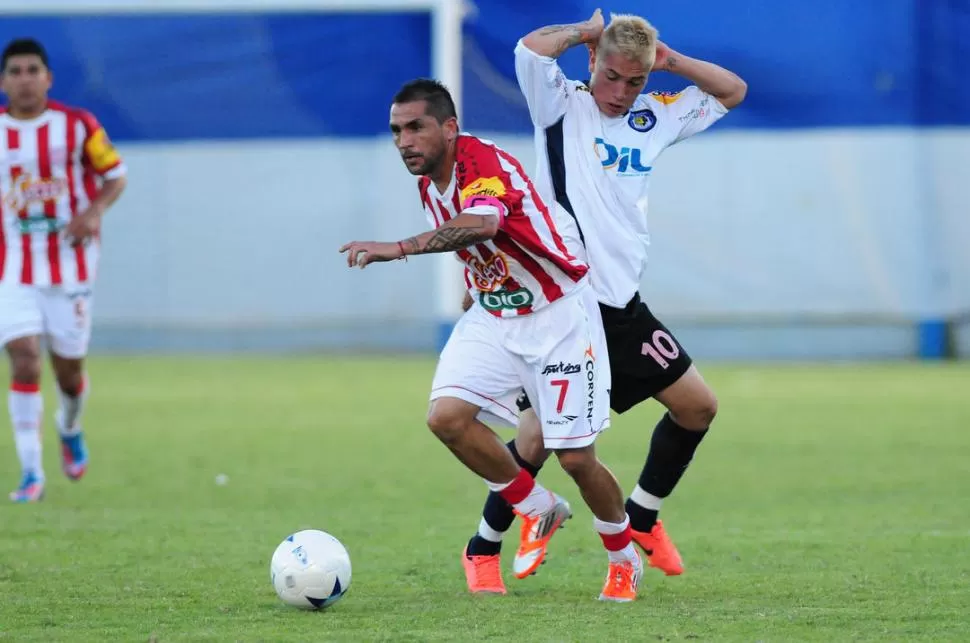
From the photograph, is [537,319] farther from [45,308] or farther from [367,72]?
[367,72]

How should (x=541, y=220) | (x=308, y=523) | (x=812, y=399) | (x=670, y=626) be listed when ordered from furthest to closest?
(x=812, y=399) → (x=308, y=523) → (x=541, y=220) → (x=670, y=626)

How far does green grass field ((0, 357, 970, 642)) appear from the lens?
16.1 feet

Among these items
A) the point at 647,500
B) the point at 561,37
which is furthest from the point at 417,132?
the point at 647,500

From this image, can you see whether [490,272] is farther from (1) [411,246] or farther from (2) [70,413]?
(2) [70,413]

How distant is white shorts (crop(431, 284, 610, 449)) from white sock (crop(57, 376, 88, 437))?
3877mm

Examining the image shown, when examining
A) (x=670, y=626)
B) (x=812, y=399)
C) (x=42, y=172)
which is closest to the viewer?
(x=670, y=626)

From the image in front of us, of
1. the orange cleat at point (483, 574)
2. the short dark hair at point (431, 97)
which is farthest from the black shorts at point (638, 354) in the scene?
the short dark hair at point (431, 97)

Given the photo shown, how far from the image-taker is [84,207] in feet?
28.9

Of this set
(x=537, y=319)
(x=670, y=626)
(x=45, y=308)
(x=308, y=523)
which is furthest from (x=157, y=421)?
(x=670, y=626)

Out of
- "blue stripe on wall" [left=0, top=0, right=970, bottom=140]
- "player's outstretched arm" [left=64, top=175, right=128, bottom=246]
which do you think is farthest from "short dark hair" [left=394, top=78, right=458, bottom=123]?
"blue stripe on wall" [left=0, top=0, right=970, bottom=140]

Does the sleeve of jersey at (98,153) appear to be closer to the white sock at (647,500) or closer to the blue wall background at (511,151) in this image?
the white sock at (647,500)

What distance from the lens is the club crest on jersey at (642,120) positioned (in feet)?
19.7

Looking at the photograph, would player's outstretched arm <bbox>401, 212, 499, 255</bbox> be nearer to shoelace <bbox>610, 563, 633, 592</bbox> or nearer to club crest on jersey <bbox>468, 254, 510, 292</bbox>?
club crest on jersey <bbox>468, 254, 510, 292</bbox>

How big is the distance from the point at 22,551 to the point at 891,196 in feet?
40.2
